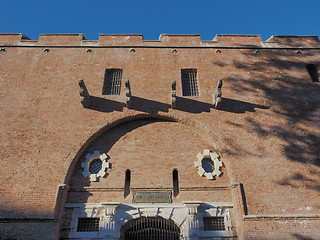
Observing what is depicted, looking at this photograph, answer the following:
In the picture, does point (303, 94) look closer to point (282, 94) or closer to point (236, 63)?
point (282, 94)

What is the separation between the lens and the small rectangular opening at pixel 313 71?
12315 mm

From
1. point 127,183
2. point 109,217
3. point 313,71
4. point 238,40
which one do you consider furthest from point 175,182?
point 313,71

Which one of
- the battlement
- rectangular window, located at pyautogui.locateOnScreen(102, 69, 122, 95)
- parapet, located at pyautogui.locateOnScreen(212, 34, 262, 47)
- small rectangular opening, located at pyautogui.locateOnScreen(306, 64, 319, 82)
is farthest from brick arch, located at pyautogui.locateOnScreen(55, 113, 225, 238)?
small rectangular opening, located at pyautogui.locateOnScreen(306, 64, 319, 82)

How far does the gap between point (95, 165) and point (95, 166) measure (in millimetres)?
41

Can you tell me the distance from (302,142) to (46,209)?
9.25 metres

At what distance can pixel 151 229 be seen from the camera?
9039 mm

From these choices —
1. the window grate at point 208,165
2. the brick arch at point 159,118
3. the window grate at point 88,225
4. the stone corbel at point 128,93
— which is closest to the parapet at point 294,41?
the brick arch at point 159,118

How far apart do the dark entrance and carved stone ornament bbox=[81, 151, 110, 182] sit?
2021mm

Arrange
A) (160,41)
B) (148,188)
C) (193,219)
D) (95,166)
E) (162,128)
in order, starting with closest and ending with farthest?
(193,219), (148,188), (95,166), (162,128), (160,41)

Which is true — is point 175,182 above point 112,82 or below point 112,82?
below

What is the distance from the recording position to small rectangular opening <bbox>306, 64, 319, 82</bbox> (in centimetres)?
1231

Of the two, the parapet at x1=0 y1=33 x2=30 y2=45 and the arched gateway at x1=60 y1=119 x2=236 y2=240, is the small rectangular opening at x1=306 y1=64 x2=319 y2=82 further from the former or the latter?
the parapet at x1=0 y1=33 x2=30 y2=45

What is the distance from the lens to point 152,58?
478 inches

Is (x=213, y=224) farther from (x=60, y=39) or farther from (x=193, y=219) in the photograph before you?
(x=60, y=39)
